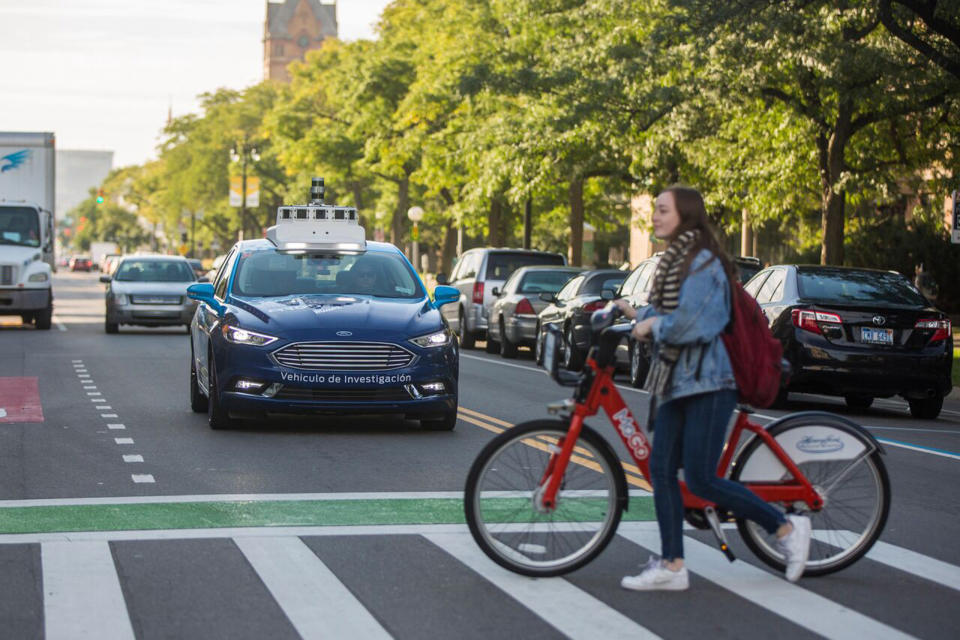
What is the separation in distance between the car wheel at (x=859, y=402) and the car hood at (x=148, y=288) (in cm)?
1528

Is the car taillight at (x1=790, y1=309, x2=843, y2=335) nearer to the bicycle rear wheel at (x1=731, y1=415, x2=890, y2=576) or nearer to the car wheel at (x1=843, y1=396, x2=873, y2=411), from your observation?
the car wheel at (x1=843, y1=396, x2=873, y2=411)

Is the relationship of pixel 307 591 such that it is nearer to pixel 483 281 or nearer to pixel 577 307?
pixel 577 307

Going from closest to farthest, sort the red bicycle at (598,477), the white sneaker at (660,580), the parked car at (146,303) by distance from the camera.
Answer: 1. the white sneaker at (660,580)
2. the red bicycle at (598,477)
3. the parked car at (146,303)

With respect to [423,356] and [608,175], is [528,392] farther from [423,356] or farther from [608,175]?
[608,175]

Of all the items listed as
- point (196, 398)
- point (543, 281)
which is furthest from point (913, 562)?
point (543, 281)

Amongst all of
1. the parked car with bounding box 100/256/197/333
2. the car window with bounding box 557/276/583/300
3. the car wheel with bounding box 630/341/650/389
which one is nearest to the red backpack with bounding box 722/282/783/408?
the car wheel with bounding box 630/341/650/389

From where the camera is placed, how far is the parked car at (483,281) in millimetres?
27328

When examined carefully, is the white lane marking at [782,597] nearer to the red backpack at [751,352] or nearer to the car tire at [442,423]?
the red backpack at [751,352]

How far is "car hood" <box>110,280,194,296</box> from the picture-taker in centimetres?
2914

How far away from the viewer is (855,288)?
625 inches

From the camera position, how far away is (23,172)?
3222cm

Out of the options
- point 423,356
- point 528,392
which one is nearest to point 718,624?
point 423,356

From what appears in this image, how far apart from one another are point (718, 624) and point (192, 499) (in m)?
3.87

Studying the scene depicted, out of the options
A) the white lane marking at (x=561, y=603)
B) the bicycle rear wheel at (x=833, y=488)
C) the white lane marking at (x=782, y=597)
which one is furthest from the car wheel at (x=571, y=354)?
the bicycle rear wheel at (x=833, y=488)
